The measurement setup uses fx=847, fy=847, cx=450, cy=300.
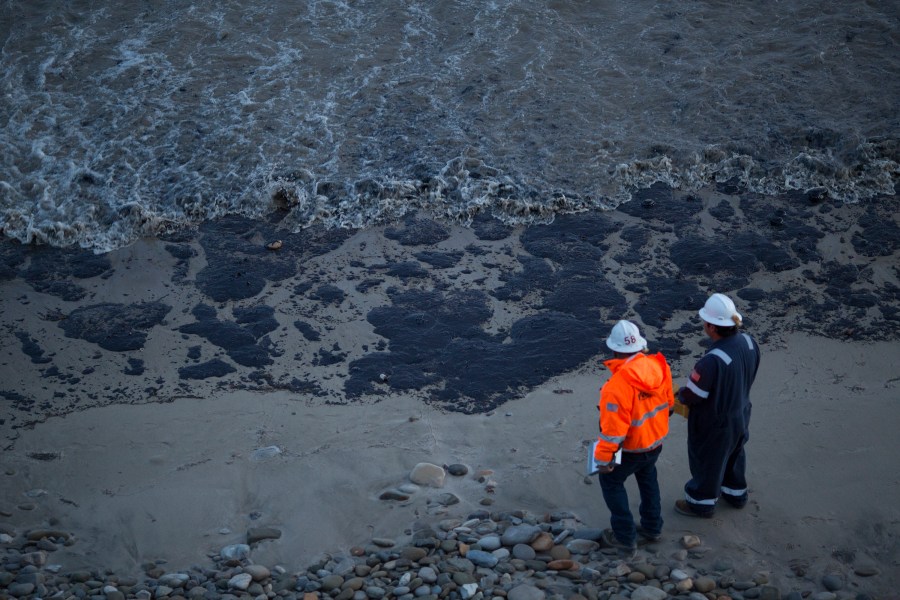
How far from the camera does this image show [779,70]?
11336 mm

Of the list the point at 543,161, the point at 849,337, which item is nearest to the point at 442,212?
the point at 543,161

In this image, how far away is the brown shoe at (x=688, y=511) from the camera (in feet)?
17.7

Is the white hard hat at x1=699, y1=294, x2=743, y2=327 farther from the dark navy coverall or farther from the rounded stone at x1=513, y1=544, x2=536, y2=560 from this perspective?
the rounded stone at x1=513, y1=544, x2=536, y2=560

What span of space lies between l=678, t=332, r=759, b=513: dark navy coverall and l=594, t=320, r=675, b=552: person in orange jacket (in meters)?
0.22

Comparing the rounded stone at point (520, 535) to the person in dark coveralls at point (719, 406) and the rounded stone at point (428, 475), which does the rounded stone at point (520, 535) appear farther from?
the person in dark coveralls at point (719, 406)

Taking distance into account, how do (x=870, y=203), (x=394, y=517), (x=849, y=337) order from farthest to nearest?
(x=870, y=203), (x=849, y=337), (x=394, y=517)

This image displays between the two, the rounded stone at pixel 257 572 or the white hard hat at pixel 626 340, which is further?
the rounded stone at pixel 257 572

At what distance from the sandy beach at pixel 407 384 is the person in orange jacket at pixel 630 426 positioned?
0.32 m

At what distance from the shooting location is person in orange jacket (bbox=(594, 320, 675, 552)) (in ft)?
15.5

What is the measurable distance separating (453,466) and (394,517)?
2.00 ft

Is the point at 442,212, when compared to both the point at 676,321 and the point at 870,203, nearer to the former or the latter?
the point at 676,321

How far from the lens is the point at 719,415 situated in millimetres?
5117

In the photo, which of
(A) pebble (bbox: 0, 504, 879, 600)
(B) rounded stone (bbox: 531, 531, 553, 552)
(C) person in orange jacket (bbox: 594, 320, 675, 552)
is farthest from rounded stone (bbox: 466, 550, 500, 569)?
(C) person in orange jacket (bbox: 594, 320, 675, 552)

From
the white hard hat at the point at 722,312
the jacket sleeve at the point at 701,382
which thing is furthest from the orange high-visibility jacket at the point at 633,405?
the white hard hat at the point at 722,312
